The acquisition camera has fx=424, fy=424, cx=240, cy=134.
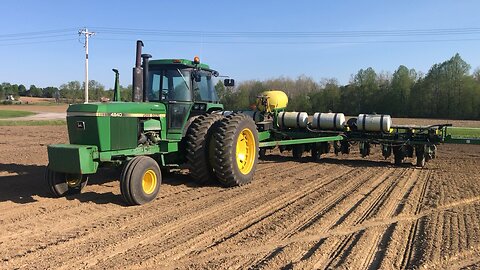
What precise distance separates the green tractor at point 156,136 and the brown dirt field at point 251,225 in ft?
1.29

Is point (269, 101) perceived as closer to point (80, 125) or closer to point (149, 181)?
point (149, 181)

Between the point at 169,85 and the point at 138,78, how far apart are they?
0.70m

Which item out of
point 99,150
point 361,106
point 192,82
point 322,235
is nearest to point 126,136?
point 99,150

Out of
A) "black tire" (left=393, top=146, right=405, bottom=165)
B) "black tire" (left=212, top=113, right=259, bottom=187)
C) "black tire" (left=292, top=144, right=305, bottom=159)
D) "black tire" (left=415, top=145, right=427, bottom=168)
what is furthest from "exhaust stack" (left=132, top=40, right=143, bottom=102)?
"black tire" (left=415, top=145, right=427, bottom=168)

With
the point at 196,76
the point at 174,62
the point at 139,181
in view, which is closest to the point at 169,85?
the point at 174,62

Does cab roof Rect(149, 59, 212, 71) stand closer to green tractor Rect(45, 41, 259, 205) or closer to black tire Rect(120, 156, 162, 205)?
green tractor Rect(45, 41, 259, 205)

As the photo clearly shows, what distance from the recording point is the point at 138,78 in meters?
7.75

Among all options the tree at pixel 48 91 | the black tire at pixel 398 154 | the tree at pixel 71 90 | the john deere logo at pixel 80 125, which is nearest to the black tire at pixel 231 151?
the john deere logo at pixel 80 125

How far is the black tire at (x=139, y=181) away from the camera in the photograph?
6363mm

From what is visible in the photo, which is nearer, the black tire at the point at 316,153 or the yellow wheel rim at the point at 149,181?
the yellow wheel rim at the point at 149,181

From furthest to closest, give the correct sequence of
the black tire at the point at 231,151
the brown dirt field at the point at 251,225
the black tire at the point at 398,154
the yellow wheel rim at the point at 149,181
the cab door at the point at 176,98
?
1. the black tire at the point at 398,154
2. the cab door at the point at 176,98
3. the black tire at the point at 231,151
4. the yellow wheel rim at the point at 149,181
5. the brown dirt field at the point at 251,225

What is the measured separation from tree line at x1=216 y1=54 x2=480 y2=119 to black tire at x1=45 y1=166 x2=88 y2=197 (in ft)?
136

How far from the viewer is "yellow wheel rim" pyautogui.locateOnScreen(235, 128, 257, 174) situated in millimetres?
8673

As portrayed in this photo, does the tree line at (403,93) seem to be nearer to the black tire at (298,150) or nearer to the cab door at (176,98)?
the black tire at (298,150)
